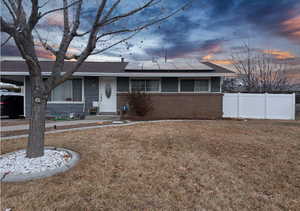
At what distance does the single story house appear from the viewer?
10328 millimetres

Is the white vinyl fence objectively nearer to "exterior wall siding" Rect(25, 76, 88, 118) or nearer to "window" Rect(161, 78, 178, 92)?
"window" Rect(161, 78, 178, 92)

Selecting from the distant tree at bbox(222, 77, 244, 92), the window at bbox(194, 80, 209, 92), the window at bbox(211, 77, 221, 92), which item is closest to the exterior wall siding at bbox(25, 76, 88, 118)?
the window at bbox(194, 80, 209, 92)

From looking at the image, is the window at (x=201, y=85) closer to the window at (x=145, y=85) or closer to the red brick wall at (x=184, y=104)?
the red brick wall at (x=184, y=104)

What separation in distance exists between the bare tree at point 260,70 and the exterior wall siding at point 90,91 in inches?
680

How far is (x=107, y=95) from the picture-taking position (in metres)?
11.1

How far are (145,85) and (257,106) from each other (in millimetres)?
8058

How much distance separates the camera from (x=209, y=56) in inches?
709

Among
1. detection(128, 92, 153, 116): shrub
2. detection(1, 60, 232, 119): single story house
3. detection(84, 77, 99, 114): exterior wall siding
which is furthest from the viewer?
detection(84, 77, 99, 114): exterior wall siding

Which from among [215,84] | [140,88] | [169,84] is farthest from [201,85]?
[140,88]

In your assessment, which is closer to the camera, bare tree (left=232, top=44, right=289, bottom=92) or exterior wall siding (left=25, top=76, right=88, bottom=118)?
exterior wall siding (left=25, top=76, right=88, bottom=118)

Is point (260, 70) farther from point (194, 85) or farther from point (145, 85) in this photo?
point (145, 85)

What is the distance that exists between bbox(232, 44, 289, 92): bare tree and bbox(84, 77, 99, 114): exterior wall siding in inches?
680

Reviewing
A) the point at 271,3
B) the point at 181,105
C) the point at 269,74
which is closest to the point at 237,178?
the point at 181,105

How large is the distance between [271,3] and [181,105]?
8.33 meters
